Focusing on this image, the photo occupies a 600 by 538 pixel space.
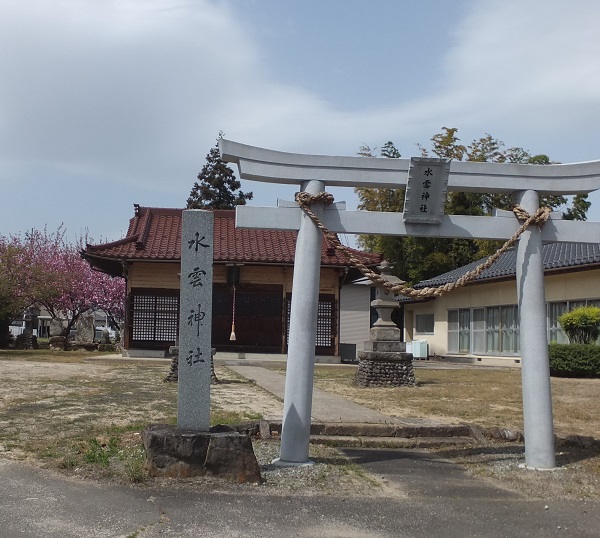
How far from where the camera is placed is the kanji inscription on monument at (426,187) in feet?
24.5

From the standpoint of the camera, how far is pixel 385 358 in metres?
16.0

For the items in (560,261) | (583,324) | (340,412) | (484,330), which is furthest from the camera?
A: (484,330)

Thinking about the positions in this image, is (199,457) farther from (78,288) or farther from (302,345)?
(78,288)

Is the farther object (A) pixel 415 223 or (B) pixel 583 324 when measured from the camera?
(B) pixel 583 324

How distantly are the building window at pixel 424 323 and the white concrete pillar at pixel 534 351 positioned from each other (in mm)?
27368

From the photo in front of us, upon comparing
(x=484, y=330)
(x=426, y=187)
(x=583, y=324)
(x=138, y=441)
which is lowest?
(x=138, y=441)

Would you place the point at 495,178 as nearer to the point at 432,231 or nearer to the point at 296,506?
the point at 432,231

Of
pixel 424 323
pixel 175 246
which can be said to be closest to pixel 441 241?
pixel 424 323

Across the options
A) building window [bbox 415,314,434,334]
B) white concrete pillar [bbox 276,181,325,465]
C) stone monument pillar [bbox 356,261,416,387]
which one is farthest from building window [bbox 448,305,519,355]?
white concrete pillar [bbox 276,181,325,465]

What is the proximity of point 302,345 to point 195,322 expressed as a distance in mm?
1118

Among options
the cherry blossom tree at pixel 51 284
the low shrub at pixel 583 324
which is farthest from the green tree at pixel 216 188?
the low shrub at pixel 583 324

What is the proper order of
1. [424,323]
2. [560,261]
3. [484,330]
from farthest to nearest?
[424,323] → [484,330] → [560,261]

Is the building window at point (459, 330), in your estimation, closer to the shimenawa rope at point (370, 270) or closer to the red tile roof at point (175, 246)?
the red tile roof at point (175, 246)

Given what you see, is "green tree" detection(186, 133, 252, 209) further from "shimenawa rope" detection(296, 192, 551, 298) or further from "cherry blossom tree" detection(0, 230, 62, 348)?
"shimenawa rope" detection(296, 192, 551, 298)
